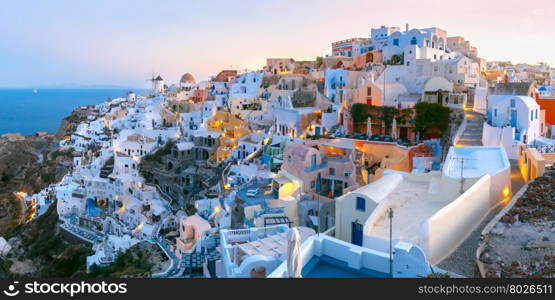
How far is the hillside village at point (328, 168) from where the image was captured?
399 inches

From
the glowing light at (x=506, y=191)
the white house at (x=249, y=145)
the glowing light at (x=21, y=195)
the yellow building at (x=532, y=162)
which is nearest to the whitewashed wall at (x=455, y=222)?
the glowing light at (x=506, y=191)

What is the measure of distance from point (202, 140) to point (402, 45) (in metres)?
16.7

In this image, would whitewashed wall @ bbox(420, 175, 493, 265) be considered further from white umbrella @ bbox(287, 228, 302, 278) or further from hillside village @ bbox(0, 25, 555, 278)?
white umbrella @ bbox(287, 228, 302, 278)

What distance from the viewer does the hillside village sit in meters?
10.1

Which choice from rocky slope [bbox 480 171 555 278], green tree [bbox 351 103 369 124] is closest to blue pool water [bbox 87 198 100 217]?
green tree [bbox 351 103 369 124]

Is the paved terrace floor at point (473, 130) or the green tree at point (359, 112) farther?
the green tree at point (359, 112)

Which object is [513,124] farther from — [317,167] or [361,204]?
[361,204]

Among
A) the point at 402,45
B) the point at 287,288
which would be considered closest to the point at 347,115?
the point at 402,45

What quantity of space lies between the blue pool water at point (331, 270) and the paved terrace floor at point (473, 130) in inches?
540

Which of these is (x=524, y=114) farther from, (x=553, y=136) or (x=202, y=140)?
(x=202, y=140)

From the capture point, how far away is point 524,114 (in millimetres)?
19094

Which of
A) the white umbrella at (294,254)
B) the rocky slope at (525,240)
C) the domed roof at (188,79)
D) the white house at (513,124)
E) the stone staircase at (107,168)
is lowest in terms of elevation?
the stone staircase at (107,168)

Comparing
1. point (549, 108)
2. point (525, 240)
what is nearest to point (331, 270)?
point (525, 240)

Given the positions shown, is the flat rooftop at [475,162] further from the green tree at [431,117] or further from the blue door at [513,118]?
the green tree at [431,117]
